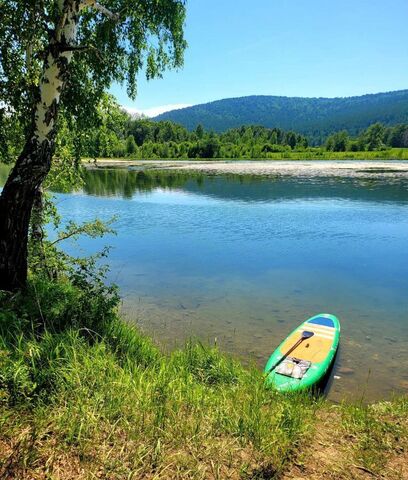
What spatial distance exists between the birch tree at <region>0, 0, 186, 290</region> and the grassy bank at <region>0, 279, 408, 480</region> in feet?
5.06

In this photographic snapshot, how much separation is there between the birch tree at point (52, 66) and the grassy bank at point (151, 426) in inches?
60.7

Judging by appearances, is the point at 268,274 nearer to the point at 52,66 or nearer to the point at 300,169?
the point at 52,66

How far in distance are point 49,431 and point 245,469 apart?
1.80 meters

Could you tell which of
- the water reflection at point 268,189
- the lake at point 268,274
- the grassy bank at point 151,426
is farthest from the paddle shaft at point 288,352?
the water reflection at point 268,189

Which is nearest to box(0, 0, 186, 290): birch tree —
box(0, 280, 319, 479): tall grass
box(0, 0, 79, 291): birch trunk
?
box(0, 0, 79, 291): birch trunk

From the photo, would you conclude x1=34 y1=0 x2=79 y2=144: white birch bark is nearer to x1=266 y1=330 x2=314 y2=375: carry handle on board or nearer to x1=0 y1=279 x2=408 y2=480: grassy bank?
x1=0 y1=279 x2=408 y2=480: grassy bank

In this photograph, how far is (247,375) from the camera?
6.43 m

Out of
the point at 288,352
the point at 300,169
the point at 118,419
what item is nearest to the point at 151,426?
the point at 118,419

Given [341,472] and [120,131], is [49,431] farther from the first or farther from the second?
[120,131]

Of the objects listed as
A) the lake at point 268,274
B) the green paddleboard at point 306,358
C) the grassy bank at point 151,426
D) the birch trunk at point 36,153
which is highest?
the birch trunk at point 36,153

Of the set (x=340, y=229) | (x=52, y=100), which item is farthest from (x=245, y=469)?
(x=340, y=229)

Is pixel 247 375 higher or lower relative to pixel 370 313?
higher

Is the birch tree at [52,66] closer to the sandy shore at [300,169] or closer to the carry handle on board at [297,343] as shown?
the carry handle on board at [297,343]

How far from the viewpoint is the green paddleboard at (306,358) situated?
728 centimetres
